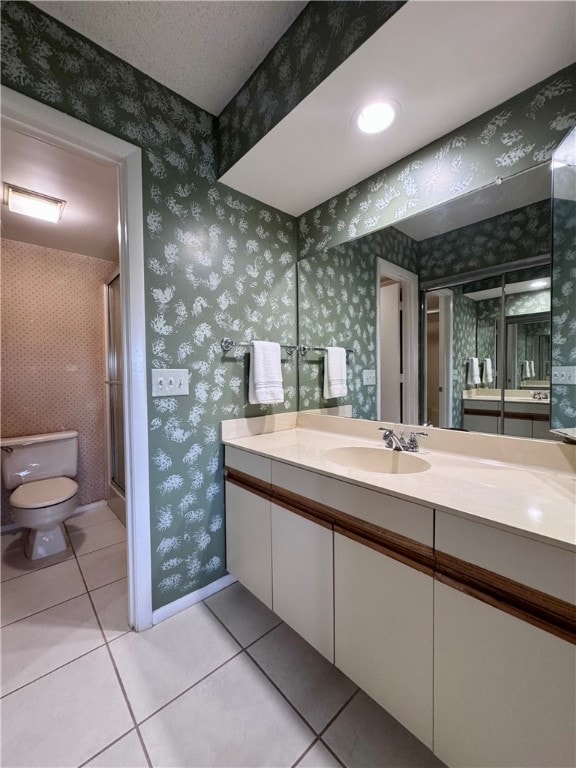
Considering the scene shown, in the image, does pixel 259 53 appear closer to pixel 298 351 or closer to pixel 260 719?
pixel 298 351

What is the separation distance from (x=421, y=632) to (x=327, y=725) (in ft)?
1.77

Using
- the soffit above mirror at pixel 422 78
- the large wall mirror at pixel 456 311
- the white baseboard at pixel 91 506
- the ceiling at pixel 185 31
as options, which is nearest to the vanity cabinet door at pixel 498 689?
the large wall mirror at pixel 456 311

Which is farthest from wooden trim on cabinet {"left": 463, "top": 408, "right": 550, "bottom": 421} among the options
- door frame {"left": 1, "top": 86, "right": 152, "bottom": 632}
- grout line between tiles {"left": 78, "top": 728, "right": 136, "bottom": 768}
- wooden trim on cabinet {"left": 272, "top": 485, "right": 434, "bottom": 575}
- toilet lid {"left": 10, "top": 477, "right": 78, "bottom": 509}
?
toilet lid {"left": 10, "top": 477, "right": 78, "bottom": 509}

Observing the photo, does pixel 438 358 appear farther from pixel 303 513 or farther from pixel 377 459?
pixel 303 513

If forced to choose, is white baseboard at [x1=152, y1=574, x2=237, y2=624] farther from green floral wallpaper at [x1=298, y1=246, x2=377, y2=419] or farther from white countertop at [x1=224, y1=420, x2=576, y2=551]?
green floral wallpaper at [x1=298, y1=246, x2=377, y2=419]

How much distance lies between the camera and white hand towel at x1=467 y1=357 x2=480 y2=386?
1279 millimetres

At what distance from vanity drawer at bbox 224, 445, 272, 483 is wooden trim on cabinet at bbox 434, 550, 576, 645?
735mm

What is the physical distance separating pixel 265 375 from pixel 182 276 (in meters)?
0.65

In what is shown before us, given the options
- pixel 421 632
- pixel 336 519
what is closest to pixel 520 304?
pixel 336 519

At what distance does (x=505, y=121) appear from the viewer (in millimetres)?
1079

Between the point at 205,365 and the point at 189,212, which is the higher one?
the point at 189,212

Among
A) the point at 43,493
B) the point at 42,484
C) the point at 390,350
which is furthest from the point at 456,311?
the point at 42,484

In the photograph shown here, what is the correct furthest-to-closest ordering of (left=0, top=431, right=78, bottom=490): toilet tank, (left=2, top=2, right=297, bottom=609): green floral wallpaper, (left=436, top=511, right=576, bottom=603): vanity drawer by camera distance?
(left=0, top=431, right=78, bottom=490): toilet tank, (left=2, top=2, right=297, bottom=609): green floral wallpaper, (left=436, top=511, right=576, bottom=603): vanity drawer

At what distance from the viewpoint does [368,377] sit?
5.71ft
